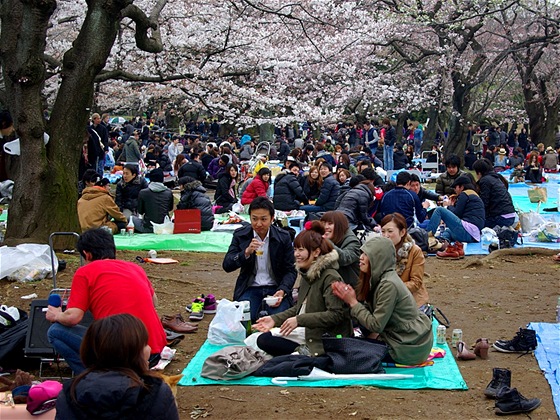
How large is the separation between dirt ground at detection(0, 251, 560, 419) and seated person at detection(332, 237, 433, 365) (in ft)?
1.56

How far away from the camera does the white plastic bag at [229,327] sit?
23.0 feet

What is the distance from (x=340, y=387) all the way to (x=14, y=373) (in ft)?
8.33

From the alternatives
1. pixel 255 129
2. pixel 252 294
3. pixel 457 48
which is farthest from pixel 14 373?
pixel 255 129

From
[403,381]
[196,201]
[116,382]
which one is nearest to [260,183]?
[196,201]

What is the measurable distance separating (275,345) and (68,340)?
5.73 ft

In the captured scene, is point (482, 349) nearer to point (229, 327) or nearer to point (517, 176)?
point (229, 327)

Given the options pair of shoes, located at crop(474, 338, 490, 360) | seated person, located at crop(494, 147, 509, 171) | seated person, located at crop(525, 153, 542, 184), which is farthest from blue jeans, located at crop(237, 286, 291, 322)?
seated person, located at crop(494, 147, 509, 171)

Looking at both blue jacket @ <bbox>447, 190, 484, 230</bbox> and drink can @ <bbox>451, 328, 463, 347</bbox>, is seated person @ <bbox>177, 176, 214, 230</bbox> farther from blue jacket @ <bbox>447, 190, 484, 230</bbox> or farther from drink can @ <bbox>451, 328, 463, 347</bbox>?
drink can @ <bbox>451, 328, 463, 347</bbox>

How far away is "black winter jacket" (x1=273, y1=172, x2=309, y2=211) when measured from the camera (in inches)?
583

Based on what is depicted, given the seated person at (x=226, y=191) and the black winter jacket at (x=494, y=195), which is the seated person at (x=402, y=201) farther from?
the seated person at (x=226, y=191)

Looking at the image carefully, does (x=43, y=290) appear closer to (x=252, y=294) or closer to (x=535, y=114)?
(x=252, y=294)

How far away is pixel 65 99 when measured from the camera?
10.6 metres

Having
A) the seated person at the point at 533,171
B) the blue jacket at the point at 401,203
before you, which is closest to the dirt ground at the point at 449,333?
the blue jacket at the point at 401,203

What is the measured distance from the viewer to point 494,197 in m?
12.8
